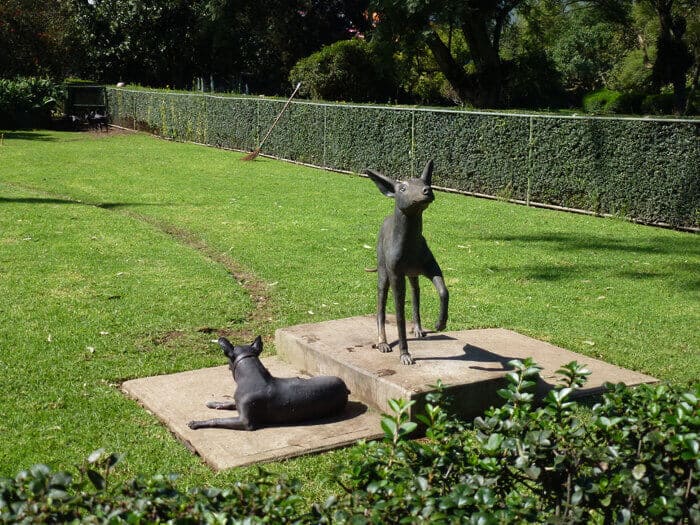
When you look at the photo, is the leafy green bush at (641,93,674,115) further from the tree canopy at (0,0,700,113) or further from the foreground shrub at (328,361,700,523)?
the foreground shrub at (328,361,700,523)

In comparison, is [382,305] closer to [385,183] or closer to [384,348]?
[384,348]

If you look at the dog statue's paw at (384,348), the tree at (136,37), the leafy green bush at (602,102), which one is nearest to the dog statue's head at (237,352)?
the dog statue's paw at (384,348)

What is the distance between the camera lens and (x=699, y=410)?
9.96 feet

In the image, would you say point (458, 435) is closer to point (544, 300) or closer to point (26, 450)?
point (26, 450)

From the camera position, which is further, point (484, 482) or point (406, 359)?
point (406, 359)

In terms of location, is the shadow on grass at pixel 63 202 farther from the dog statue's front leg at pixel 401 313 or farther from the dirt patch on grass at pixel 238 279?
the dog statue's front leg at pixel 401 313

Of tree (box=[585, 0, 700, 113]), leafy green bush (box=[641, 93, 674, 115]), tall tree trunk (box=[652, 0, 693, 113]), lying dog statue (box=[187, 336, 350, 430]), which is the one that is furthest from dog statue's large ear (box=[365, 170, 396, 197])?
leafy green bush (box=[641, 93, 674, 115])

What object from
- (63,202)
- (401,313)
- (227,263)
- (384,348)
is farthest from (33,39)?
(401,313)

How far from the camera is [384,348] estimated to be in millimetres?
6016

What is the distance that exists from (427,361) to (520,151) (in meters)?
11.3

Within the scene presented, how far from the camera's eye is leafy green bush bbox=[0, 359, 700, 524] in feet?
8.38

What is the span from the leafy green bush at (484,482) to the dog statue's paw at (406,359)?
7.59 ft

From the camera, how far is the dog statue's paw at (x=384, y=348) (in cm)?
601

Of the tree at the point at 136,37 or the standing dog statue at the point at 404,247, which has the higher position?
the tree at the point at 136,37
